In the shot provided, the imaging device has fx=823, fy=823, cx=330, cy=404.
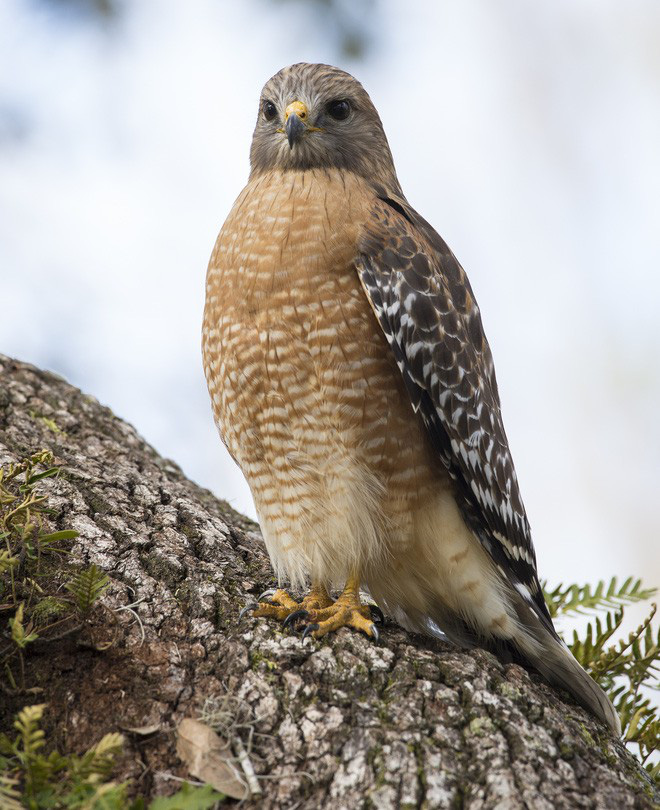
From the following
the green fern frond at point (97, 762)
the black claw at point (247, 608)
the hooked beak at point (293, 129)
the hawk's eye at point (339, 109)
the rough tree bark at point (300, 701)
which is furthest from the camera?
the hawk's eye at point (339, 109)

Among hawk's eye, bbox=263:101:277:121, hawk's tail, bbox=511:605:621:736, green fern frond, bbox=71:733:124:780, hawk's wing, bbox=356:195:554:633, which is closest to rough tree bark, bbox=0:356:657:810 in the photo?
hawk's tail, bbox=511:605:621:736

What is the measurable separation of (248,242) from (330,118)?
1261 mm

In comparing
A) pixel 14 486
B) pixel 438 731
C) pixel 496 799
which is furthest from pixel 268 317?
pixel 496 799

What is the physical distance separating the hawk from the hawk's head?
35 centimetres

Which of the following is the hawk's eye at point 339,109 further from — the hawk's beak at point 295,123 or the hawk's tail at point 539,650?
the hawk's tail at point 539,650

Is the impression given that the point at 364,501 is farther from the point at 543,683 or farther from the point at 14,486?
the point at 14,486

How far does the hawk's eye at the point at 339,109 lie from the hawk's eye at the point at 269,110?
1.20ft

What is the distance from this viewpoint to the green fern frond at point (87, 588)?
304cm

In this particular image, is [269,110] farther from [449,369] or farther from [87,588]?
[87,588]

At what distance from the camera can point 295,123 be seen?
4.62 metres

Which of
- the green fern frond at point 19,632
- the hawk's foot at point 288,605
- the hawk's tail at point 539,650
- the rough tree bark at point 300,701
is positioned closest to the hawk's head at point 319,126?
the rough tree bark at point 300,701

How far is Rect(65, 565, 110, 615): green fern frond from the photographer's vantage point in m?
3.04

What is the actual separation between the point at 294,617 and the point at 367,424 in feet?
3.04

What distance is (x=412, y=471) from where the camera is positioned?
391cm
